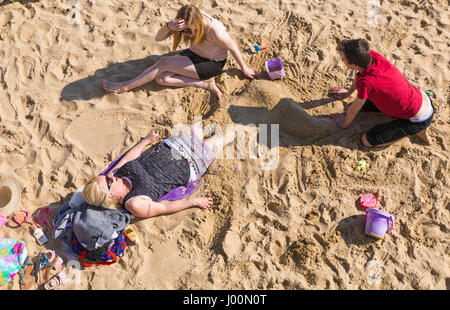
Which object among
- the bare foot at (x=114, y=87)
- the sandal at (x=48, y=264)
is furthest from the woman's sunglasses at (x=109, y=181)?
the bare foot at (x=114, y=87)

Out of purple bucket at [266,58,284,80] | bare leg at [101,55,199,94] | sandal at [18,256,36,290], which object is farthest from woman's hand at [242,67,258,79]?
sandal at [18,256,36,290]

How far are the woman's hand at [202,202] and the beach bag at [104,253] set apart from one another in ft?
2.32

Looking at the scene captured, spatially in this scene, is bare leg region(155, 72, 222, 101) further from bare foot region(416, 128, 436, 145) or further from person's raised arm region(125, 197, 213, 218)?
bare foot region(416, 128, 436, 145)

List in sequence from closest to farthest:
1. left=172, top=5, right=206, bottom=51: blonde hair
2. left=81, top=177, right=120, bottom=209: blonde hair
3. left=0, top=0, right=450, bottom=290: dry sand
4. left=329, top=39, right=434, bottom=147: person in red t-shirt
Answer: left=81, top=177, right=120, bottom=209: blonde hair < left=0, top=0, right=450, bottom=290: dry sand < left=329, top=39, right=434, bottom=147: person in red t-shirt < left=172, top=5, right=206, bottom=51: blonde hair

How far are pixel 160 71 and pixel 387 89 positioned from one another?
2.35m

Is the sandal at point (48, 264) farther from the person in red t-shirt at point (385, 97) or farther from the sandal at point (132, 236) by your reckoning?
the person in red t-shirt at point (385, 97)

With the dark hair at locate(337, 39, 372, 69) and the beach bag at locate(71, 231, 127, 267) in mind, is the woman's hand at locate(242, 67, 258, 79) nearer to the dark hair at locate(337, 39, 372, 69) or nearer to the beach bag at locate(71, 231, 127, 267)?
the dark hair at locate(337, 39, 372, 69)

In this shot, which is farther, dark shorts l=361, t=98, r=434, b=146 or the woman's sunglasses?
dark shorts l=361, t=98, r=434, b=146

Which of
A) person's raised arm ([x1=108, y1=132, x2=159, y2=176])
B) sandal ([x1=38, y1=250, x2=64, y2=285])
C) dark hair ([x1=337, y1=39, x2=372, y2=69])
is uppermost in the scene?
dark hair ([x1=337, y1=39, x2=372, y2=69])

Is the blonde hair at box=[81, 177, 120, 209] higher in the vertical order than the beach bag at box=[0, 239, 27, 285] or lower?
higher

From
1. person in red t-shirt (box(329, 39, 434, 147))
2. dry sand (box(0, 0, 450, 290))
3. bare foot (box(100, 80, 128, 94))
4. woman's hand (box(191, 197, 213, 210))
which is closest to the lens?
dry sand (box(0, 0, 450, 290))

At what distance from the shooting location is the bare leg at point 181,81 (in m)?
4.17

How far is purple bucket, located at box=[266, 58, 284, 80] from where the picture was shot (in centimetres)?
413

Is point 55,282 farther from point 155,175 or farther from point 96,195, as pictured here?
point 155,175
